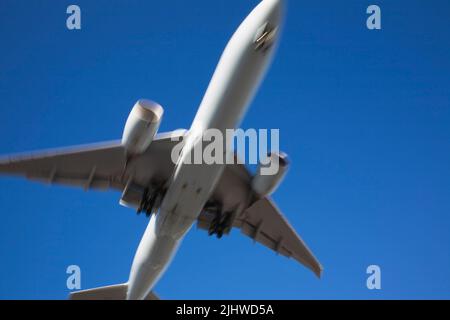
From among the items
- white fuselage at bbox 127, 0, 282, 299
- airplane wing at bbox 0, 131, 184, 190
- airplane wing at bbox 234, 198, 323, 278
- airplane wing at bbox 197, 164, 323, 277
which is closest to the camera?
white fuselage at bbox 127, 0, 282, 299

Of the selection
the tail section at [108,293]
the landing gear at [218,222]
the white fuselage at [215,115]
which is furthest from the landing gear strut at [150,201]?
the tail section at [108,293]

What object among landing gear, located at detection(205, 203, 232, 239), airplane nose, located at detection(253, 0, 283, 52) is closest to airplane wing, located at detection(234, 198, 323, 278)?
landing gear, located at detection(205, 203, 232, 239)

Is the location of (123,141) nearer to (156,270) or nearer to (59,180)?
(59,180)

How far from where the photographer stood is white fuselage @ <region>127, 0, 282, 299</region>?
17141 millimetres

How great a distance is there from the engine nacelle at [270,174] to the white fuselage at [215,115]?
2614 mm

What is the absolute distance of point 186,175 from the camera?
18.5 metres

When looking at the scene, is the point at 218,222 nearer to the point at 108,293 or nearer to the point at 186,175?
the point at 186,175

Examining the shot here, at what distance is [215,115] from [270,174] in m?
4.12

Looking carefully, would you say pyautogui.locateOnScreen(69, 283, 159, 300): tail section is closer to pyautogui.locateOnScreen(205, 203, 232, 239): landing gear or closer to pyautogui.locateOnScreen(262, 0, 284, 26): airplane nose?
pyautogui.locateOnScreen(205, 203, 232, 239): landing gear

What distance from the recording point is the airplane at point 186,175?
57.1 ft

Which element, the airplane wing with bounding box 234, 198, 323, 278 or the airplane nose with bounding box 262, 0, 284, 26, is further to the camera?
the airplane wing with bounding box 234, 198, 323, 278

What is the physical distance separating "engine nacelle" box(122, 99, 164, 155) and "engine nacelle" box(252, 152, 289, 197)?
4.34m

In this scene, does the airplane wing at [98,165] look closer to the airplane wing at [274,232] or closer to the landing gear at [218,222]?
the landing gear at [218,222]

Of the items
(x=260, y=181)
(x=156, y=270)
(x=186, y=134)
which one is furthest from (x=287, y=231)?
(x=186, y=134)
